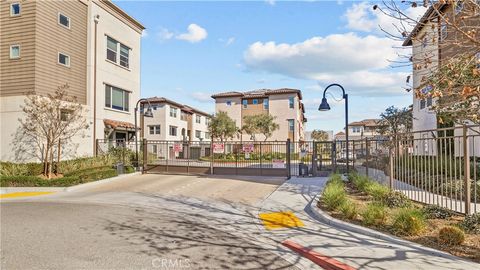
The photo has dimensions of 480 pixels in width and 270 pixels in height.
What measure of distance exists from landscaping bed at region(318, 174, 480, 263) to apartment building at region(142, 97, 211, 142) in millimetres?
34672

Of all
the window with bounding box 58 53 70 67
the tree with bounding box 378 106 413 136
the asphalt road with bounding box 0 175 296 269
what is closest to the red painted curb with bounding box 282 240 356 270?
the asphalt road with bounding box 0 175 296 269

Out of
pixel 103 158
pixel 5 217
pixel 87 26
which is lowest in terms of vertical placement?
pixel 5 217

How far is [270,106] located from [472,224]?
42.0m

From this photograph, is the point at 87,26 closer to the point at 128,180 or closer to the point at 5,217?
the point at 128,180

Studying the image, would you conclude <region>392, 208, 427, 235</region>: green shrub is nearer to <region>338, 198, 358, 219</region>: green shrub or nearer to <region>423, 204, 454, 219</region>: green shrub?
<region>423, 204, 454, 219</region>: green shrub

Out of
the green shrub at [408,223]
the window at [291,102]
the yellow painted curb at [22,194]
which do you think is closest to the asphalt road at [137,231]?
the yellow painted curb at [22,194]

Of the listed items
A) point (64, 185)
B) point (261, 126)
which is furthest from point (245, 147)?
point (261, 126)

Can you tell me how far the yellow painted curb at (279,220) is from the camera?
770 cm

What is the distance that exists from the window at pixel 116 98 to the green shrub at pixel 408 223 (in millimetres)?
19651

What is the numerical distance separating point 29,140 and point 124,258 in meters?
14.1

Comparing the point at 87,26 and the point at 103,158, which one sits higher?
the point at 87,26

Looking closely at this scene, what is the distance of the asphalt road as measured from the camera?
530cm

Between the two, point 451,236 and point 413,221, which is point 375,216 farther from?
point 451,236

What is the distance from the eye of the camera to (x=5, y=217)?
8.55 m
